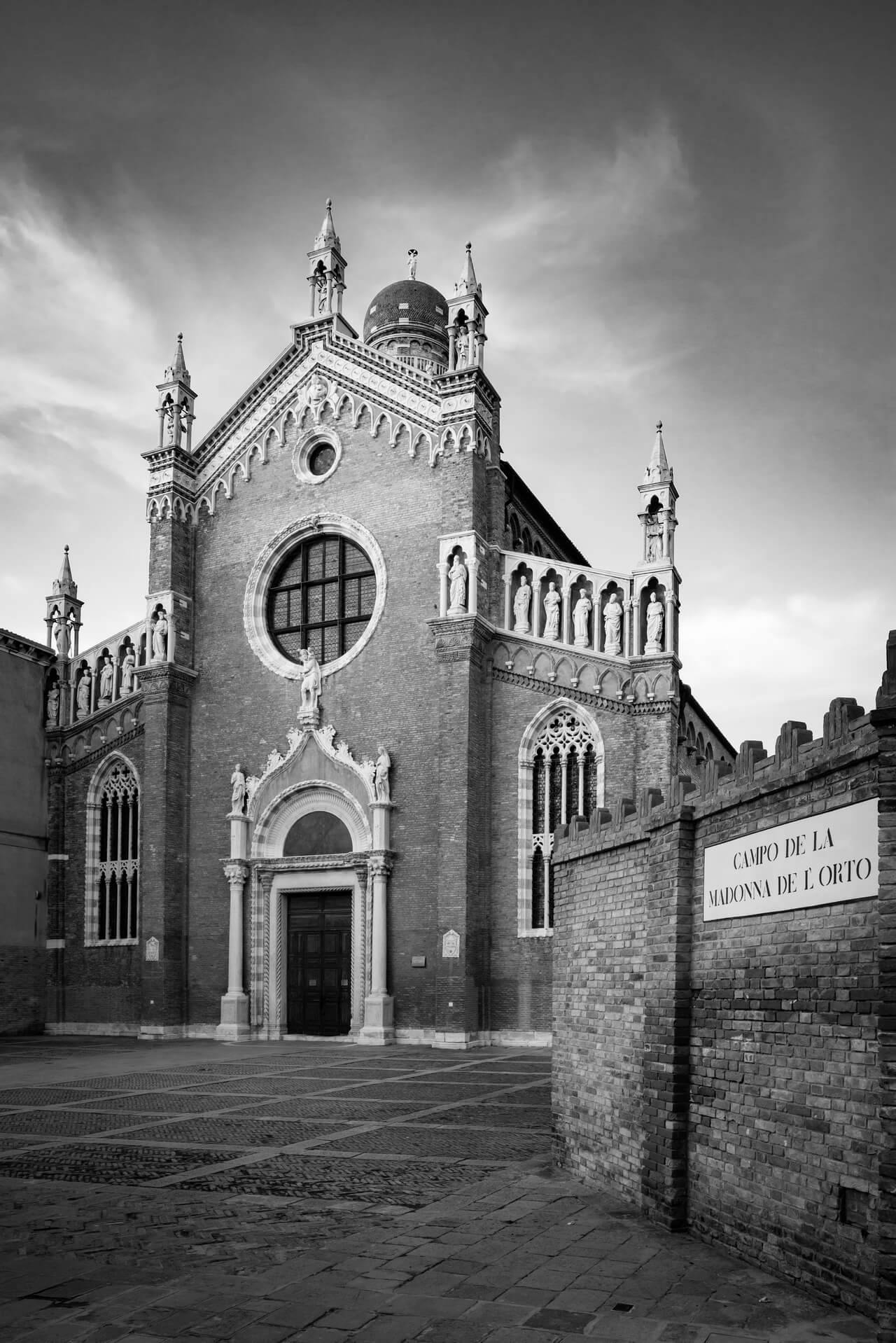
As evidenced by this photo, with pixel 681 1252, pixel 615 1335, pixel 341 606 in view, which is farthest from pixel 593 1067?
pixel 341 606

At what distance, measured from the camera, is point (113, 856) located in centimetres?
2881

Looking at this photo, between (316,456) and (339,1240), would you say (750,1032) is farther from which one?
(316,456)

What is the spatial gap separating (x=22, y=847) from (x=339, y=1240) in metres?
22.9

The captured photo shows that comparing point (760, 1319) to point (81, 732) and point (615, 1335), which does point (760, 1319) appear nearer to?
point (615, 1335)

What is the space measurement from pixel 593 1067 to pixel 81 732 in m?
22.4

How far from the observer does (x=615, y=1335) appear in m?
5.86

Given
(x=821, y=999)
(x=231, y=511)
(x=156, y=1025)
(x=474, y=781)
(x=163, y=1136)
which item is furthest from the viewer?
(x=231, y=511)

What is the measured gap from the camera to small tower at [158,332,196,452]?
95.7 ft

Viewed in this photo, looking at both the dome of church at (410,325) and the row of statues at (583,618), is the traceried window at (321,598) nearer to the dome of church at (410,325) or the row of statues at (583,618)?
the row of statues at (583,618)

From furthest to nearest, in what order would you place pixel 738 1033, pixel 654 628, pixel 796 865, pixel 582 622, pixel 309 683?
pixel 309 683 → pixel 582 622 → pixel 654 628 → pixel 738 1033 → pixel 796 865

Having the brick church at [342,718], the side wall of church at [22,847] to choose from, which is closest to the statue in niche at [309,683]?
the brick church at [342,718]

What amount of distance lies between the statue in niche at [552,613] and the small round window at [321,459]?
6103 millimetres

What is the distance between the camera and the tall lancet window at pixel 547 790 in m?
23.5

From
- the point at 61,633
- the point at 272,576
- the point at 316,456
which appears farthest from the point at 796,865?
the point at 61,633
